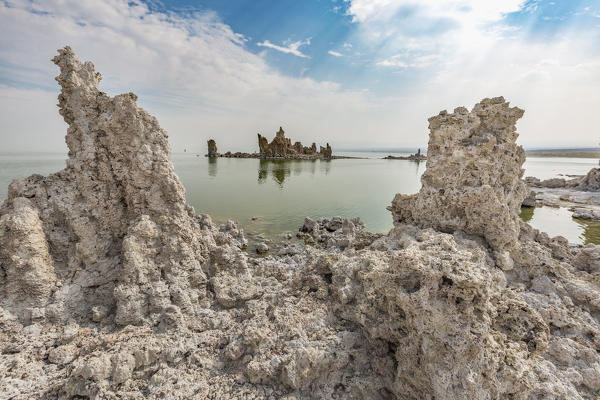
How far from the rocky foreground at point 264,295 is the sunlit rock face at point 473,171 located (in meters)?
0.04

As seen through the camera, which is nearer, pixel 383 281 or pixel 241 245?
pixel 383 281

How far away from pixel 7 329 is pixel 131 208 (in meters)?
2.76

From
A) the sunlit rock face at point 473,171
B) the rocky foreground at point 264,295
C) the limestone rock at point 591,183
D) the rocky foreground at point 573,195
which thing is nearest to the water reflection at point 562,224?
the rocky foreground at point 573,195


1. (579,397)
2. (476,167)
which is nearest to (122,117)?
(476,167)

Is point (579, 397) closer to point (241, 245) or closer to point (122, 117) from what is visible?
point (122, 117)

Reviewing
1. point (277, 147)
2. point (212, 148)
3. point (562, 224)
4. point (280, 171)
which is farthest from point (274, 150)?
point (562, 224)

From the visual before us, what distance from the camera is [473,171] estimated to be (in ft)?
22.4

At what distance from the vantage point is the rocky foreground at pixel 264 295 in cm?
361

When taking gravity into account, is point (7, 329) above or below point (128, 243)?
below

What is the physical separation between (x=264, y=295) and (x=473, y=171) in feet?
20.2

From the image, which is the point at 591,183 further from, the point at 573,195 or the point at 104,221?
the point at 104,221

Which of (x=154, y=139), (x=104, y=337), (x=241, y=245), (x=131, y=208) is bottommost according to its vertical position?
(x=241, y=245)

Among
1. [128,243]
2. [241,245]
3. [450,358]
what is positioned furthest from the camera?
[241,245]

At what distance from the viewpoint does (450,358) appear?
335 cm
